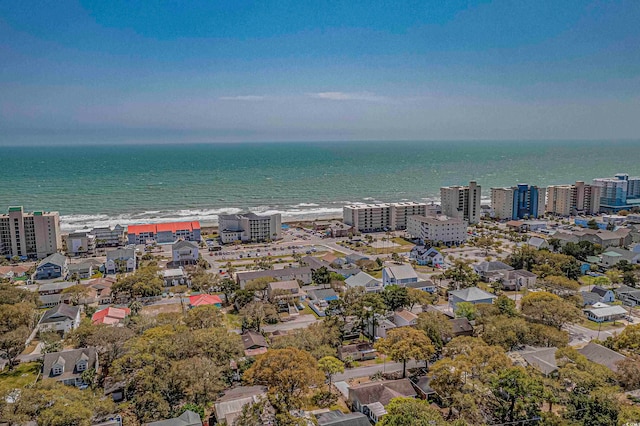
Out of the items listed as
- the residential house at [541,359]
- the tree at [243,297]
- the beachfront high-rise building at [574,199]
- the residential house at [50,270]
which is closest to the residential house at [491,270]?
the residential house at [541,359]

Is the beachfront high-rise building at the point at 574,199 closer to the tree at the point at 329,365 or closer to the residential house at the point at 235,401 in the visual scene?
the tree at the point at 329,365

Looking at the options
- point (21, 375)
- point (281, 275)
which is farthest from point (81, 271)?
point (21, 375)

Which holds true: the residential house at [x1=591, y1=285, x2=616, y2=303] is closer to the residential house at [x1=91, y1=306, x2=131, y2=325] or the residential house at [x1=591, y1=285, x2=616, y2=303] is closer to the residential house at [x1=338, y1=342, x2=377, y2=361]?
the residential house at [x1=338, y1=342, x2=377, y2=361]

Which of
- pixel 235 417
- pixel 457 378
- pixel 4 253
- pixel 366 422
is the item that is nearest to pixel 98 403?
pixel 235 417

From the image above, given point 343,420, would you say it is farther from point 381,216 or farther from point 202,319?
point 381,216

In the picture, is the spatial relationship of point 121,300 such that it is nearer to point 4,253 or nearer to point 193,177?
point 4,253
